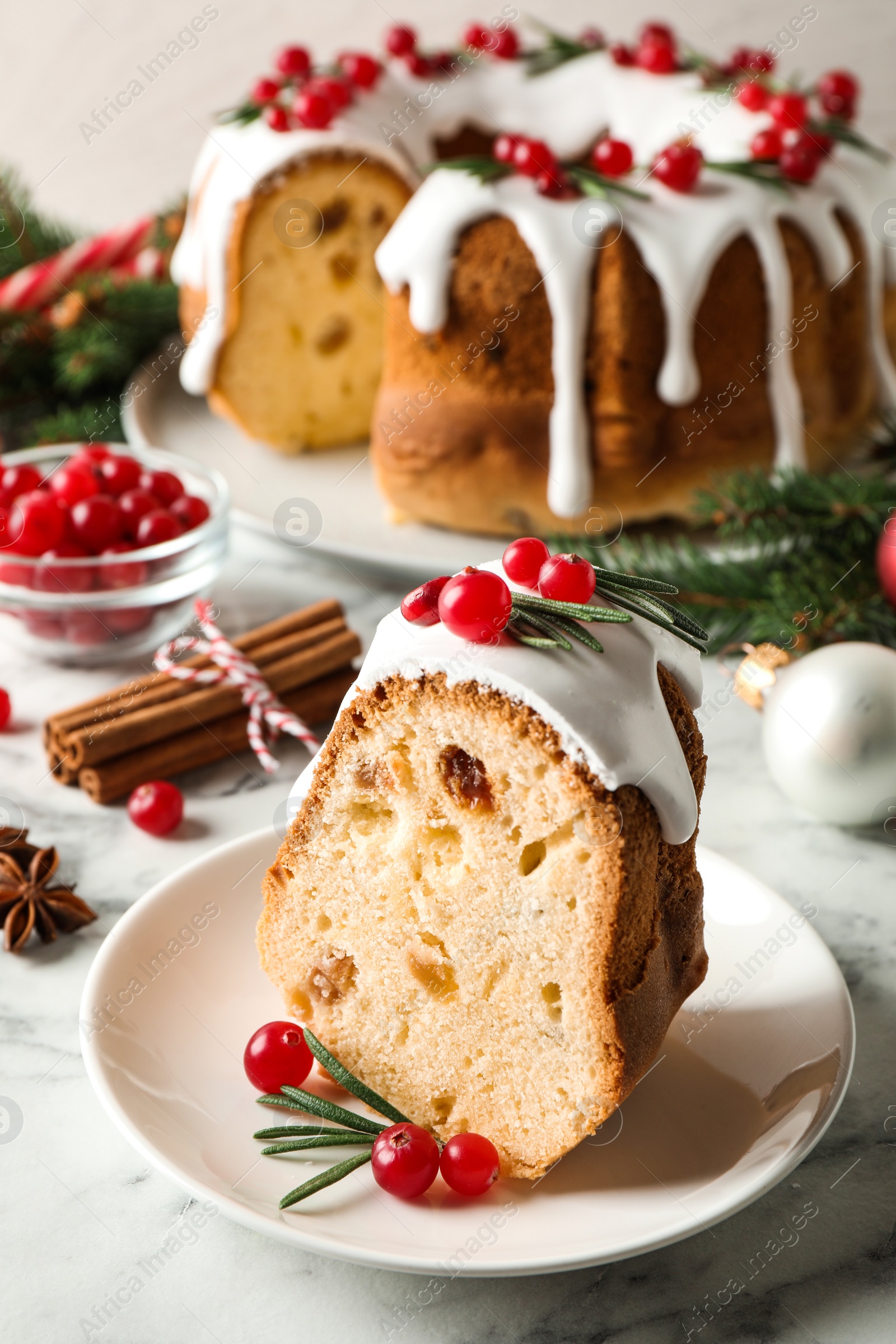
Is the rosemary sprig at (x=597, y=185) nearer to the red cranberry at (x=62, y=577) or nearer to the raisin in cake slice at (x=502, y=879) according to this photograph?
the red cranberry at (x=62, y=577)

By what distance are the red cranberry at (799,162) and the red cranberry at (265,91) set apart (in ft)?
3.56

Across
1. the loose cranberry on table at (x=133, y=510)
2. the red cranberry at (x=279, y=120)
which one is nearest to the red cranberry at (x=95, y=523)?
the loose cranberry on table at (x=133, y=510)

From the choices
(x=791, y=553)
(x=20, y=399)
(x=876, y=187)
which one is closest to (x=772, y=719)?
(x=791, y=553)

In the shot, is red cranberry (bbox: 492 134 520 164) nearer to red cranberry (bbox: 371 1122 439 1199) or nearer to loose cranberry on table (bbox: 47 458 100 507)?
loose cranberry on table (bbox: 47 458 100 507)

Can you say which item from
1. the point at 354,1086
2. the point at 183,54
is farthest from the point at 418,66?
the point at 354,1086

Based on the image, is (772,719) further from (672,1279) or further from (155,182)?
(155,182)

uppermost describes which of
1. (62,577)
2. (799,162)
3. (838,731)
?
(62,577)

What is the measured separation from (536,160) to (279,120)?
659 millimetres

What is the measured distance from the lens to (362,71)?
9.32ft

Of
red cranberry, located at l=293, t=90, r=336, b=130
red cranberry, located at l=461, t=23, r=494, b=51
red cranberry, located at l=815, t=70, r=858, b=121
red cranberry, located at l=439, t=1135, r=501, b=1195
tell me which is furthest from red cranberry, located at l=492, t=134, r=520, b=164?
red cranberry, located at l=439, t=1135, r=501, b=1195

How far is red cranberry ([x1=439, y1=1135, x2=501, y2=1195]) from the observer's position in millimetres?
1259

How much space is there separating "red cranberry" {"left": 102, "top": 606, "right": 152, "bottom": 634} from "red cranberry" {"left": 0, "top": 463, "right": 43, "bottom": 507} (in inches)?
12.1

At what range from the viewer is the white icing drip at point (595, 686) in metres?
1.21

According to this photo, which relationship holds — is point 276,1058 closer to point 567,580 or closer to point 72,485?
point 567,580
